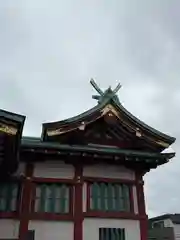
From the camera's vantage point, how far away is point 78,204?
1325cm

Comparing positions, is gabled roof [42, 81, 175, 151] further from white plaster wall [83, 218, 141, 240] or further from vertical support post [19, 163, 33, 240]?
white plaster wall [83, 218, 141, 240]

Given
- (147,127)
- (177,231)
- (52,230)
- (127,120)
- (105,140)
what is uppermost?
(127,120)

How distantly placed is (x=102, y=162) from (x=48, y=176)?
2.76 m

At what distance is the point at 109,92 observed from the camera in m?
15.8

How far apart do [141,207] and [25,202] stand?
5477mm

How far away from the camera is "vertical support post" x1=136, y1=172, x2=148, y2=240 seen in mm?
13625

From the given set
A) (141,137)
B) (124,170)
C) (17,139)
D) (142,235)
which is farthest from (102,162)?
(17,139)

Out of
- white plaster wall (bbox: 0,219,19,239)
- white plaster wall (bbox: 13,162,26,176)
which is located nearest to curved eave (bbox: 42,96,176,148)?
white plaster wall (bbox: 13,162,26,176)

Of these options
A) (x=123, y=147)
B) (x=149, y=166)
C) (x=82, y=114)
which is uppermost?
(x=82, y=114)

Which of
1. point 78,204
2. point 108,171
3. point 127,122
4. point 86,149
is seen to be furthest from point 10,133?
point 127,122

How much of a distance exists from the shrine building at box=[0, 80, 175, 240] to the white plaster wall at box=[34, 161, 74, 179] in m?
0.05

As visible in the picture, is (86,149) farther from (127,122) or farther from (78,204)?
(127,122)

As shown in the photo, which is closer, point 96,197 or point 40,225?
point 40,225

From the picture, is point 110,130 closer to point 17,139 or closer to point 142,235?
point 142,235
